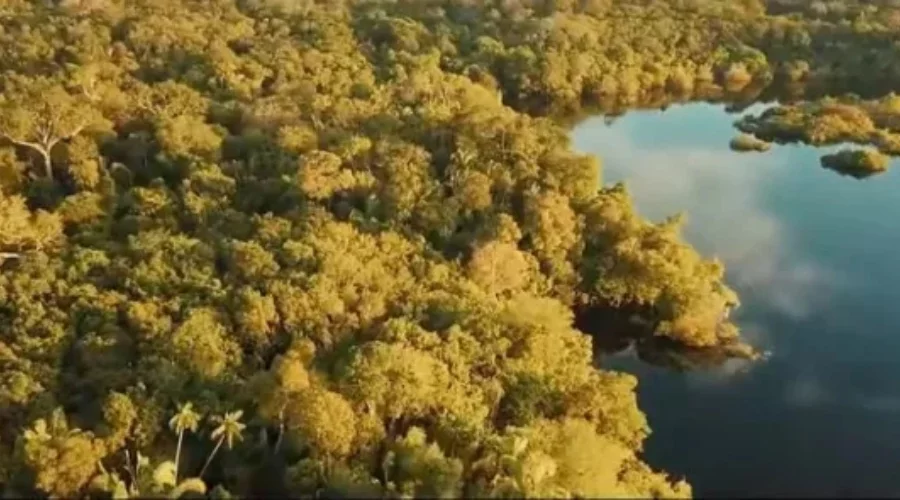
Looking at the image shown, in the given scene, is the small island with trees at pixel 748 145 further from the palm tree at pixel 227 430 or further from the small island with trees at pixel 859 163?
the palm tree at pixel 227 430

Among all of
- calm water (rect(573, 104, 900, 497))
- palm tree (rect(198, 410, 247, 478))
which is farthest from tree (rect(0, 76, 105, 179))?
calm water (rect(573, 104, 900, 497))

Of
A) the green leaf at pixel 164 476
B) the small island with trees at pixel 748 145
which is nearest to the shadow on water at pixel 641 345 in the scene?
the green leaf at pixel 164 476

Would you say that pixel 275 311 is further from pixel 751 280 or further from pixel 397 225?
pixel 751 280

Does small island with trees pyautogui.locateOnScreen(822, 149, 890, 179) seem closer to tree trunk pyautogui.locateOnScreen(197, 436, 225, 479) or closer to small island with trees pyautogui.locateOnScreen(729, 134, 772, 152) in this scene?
small island with trees pyautogui.locateOnScreen(729, 134, 772, 152)

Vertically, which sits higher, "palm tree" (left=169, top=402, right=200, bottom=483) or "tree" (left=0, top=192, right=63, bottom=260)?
"tree" (left=0, top=192, right=63, bottom=260)

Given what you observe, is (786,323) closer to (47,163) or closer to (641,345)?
(641,345)

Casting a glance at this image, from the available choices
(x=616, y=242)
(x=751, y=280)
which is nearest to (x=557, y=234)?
(x=616, y=242)
